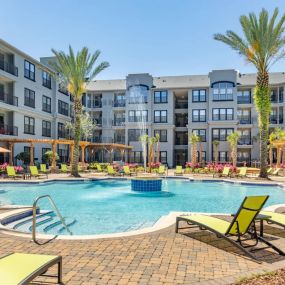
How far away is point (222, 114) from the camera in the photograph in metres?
45.4

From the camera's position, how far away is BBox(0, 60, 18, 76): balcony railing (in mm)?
30564

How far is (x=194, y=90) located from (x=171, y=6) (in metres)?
30.5

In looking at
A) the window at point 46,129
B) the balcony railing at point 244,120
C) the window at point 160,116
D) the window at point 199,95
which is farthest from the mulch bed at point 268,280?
the balcony railing at point 244,120

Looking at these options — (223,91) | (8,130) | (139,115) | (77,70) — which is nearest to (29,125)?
(8,130)

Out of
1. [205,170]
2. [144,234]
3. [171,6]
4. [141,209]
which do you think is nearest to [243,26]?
[171,6]

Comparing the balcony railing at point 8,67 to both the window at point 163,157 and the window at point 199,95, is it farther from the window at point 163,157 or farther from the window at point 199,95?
the window at point 199,95

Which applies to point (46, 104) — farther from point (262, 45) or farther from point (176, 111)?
point (262, 45)

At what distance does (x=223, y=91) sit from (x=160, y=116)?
938 cm

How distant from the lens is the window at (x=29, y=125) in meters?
34.4

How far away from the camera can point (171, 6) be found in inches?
642

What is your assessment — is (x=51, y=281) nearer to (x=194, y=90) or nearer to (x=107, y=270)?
(x=107, y=270)

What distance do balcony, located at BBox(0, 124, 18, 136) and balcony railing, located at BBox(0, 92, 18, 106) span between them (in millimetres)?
2275

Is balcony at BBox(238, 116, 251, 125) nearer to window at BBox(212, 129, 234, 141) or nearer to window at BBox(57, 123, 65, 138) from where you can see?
window at BBox(212, 129, 234, 141)

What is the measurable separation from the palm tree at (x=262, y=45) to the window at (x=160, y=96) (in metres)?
22.4
